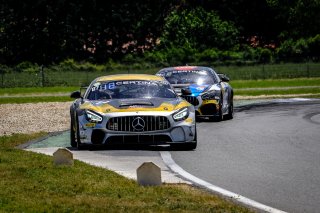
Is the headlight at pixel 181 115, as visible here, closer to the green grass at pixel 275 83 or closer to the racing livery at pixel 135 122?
the racing livery at pixel 135 122

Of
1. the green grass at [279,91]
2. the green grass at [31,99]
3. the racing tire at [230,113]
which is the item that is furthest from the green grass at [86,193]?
the green grass at [279,91]

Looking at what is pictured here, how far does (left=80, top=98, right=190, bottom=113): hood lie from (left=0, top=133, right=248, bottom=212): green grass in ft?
9.03

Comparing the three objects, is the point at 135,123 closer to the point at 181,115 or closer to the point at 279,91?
the point at 181,115

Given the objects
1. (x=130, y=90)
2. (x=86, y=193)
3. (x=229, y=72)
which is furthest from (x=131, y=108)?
(x=229, y=72)

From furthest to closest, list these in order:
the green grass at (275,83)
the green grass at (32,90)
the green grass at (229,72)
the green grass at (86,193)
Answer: the green grass at (229,72), the green grass at (275,83), the green grass at (32,90), the green grass at (86,193)

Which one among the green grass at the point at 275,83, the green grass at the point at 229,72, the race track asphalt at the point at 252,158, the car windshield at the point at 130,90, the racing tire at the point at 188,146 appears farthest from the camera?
the green grass at the point at 229,72

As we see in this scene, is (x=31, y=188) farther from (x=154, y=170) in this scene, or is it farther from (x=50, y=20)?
(x=50, y=20)

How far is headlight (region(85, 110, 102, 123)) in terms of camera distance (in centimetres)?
1748

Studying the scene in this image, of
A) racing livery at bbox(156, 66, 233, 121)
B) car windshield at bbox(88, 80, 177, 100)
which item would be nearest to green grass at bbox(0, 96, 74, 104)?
racing livery at bbox(156, 66, 233, 121)

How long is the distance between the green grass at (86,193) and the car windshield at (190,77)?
35.0ft

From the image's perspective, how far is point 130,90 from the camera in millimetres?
19109

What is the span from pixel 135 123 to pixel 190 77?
8.50m

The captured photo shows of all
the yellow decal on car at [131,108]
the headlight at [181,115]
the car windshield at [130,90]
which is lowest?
the headlight at [181,115]

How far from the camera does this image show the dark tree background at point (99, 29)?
7456cm
